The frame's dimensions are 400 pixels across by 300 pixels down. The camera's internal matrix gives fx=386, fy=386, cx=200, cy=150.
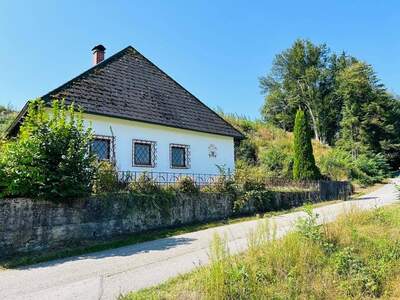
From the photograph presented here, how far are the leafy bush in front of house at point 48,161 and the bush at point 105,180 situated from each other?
37cm

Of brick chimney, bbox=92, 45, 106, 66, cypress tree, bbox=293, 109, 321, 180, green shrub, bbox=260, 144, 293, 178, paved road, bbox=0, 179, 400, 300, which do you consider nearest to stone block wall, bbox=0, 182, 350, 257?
paved road, bbox=0, 179, 400, 300

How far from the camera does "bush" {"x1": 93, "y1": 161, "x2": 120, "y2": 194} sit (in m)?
11.5

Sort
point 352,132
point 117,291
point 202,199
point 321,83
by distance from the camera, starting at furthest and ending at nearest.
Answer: point 321,83
point 352,132
point 202,199
point 117,291

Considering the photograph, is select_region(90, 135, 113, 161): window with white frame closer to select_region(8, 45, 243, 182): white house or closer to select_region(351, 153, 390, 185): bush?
select_region(8, 45, 243, 182): white house

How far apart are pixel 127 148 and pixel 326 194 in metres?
11.6

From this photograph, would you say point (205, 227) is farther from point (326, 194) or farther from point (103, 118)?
point (326, 194)

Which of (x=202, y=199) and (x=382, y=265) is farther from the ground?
(x=202, y=199)

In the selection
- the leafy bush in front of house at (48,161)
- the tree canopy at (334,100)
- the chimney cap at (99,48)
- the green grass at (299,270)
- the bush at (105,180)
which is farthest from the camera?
the tree canopy at (334,100)

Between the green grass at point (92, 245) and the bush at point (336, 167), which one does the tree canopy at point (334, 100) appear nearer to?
the bush at point (336, 167)

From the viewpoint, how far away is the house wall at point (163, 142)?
15734mm

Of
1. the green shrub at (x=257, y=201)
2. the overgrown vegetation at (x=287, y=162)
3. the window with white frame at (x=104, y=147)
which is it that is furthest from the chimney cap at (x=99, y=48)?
the overgrown vegetation at (x=287, y=162)

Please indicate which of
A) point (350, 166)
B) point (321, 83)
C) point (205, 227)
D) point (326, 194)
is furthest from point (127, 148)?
point (321, 83)

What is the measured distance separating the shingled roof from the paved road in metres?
7.51

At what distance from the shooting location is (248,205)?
52.3ft
